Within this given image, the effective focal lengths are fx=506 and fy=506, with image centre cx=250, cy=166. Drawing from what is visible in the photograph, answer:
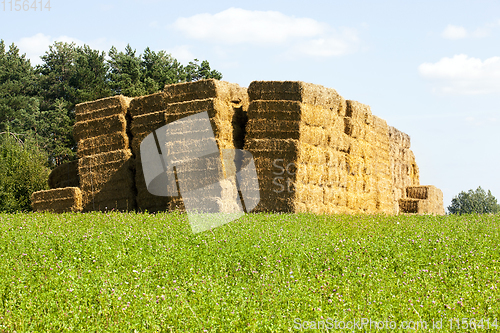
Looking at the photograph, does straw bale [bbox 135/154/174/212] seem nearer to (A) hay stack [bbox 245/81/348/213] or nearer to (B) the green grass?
(B) the green grass

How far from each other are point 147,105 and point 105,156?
2.89 meters

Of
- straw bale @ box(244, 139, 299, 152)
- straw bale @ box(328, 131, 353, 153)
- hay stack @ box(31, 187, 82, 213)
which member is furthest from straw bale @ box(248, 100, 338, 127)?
hay stack @ box(31, 187, 82, 213)

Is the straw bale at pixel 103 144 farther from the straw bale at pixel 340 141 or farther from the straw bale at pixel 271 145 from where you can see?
the straw bale at pixel 340 141

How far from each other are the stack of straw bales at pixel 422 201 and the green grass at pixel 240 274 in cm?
1281

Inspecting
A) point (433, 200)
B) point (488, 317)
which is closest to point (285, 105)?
point (488, 317)

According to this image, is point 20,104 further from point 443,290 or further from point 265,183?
point 443,290

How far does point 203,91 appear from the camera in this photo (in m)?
19.0

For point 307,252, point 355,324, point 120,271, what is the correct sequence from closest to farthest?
point 355,324, point 120,271, point 307,252

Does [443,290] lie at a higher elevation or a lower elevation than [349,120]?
lower

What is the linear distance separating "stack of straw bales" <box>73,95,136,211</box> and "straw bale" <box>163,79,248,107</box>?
343cm

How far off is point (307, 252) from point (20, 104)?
4692cm

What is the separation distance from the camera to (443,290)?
10.5 meters

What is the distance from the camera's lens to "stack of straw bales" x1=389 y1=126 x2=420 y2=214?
29212 mm

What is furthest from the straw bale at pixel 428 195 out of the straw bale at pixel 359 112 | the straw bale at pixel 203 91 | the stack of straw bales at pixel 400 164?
the straw bale at pixel 203 91
